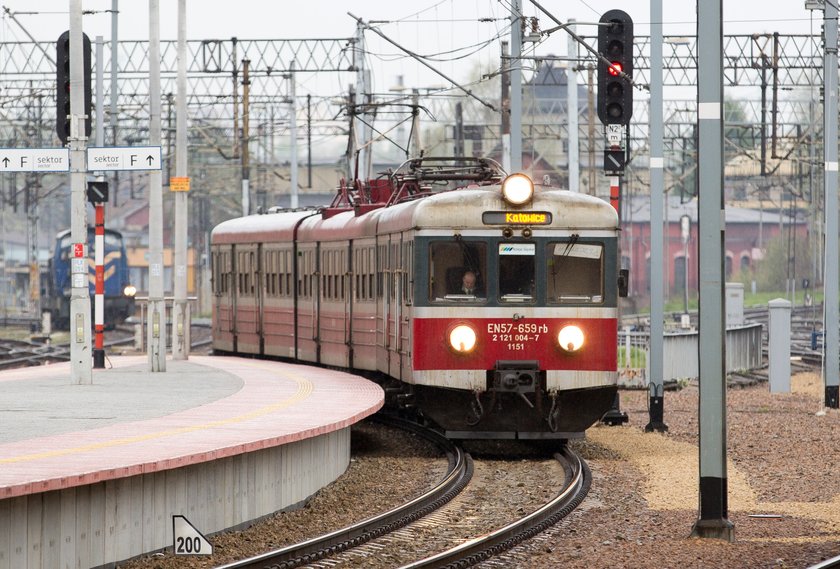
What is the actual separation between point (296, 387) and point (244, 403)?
2386 mm

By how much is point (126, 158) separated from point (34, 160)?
1.11 metres

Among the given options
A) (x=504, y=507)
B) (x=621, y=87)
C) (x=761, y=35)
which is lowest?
(x=504, y=507)

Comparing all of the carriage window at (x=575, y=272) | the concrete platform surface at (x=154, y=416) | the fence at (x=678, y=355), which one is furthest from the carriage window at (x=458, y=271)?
the fence at (x=678, y=355)

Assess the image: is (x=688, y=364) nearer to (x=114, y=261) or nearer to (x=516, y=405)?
(x=516, y=405)

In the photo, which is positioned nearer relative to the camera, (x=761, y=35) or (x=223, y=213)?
(x=761, y=35)

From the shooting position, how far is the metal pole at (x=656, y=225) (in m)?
22.0

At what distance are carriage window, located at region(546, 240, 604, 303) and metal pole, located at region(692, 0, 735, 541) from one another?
5.23m

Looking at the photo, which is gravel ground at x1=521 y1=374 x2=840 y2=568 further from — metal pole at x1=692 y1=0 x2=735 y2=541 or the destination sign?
the destination sign

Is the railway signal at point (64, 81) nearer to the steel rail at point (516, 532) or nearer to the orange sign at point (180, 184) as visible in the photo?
the orange sign at point (180, 184)

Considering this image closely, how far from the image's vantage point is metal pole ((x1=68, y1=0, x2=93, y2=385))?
2044 cm

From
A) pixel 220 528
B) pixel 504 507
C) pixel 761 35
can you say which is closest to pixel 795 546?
pixel 504 507

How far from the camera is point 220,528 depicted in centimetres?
1238

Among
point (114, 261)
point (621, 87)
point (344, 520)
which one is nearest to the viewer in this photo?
point (344, 520)

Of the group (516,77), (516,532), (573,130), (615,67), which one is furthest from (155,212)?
(573,130)
